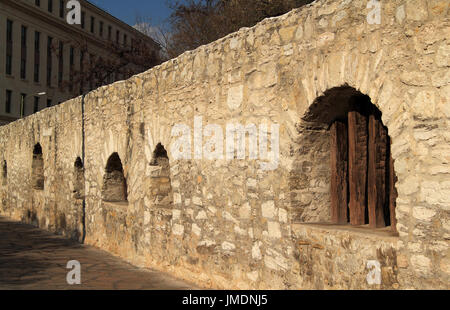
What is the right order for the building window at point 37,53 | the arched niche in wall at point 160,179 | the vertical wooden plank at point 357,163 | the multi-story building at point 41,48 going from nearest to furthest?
the vertical wooden plank at point 357,163
the arched niche in wall at point 160,179
the multi-story building at point 41,48
the building window at point 37,53

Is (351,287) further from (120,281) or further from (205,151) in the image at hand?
(120,281)

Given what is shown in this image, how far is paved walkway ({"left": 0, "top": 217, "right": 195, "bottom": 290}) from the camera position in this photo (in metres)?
5.66

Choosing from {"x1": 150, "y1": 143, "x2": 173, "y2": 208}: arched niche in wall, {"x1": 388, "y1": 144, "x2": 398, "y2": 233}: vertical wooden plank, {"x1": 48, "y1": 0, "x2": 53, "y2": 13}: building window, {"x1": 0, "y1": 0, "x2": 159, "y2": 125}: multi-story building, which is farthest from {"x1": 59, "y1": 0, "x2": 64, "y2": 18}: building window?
{"x1": 388, "y1": 144, "x2": 398, "y2": 233}: vertical wooden plank

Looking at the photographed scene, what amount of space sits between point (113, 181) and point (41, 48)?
97.5 ft

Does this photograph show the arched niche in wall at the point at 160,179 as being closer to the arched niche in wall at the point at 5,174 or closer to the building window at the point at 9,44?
the arched niche in wall at the point at 5,174

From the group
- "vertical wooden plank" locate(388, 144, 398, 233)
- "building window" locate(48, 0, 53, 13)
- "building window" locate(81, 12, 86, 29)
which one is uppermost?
"building window" locate(48, 0, 53, 13)

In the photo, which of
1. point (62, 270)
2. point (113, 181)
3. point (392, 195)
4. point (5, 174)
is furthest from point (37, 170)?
point (392, 195)

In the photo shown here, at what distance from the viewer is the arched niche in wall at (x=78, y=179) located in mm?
9898

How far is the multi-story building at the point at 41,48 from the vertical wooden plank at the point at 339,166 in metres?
25.3

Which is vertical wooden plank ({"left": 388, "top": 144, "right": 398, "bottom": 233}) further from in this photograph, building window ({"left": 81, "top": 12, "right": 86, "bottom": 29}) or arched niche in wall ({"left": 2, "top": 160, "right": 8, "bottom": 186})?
building window ({"left": 81, "top": 12, "right": 86, "bottom": 29})

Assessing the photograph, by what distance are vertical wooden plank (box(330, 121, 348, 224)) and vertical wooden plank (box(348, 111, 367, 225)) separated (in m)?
0.16

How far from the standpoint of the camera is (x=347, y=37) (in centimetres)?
378

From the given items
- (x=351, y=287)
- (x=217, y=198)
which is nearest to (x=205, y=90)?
(x=217, y=198)

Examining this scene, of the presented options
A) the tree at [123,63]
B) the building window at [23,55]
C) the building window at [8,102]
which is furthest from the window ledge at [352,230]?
the building window at [23,55]
